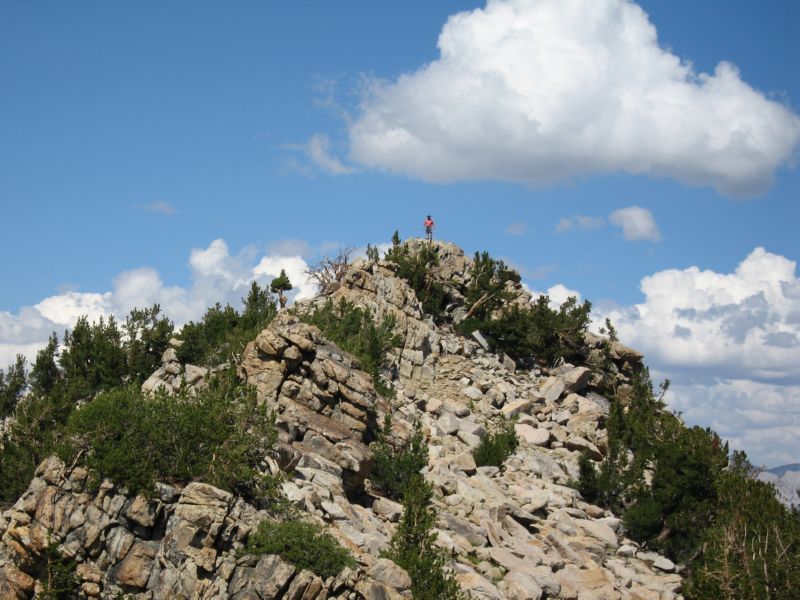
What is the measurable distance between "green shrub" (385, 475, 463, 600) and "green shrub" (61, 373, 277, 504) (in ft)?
13.7

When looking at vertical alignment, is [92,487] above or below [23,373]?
below

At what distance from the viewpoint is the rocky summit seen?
74.3ft

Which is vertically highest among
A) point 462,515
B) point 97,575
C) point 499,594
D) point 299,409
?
point 299,409

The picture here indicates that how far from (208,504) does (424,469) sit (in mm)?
13780

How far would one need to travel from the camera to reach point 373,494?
106ft

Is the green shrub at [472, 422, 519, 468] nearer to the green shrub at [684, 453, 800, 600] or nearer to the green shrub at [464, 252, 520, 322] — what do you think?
the green shrub at [684, 453, 800, 600]

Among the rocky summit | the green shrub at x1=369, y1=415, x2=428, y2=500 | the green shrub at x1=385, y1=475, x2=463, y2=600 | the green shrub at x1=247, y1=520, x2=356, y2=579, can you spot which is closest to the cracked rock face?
the rocky summit

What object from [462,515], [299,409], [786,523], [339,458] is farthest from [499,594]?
[786,523]

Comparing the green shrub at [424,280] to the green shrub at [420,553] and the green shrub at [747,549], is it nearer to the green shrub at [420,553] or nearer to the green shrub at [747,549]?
the green shrub at [747,549]

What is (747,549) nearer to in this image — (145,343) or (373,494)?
(373,494)

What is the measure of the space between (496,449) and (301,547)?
19.7 metres

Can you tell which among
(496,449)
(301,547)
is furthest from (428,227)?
(301,547)

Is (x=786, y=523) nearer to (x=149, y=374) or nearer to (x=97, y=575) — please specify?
(x=97, y=575)

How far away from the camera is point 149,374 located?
49.2 metres
